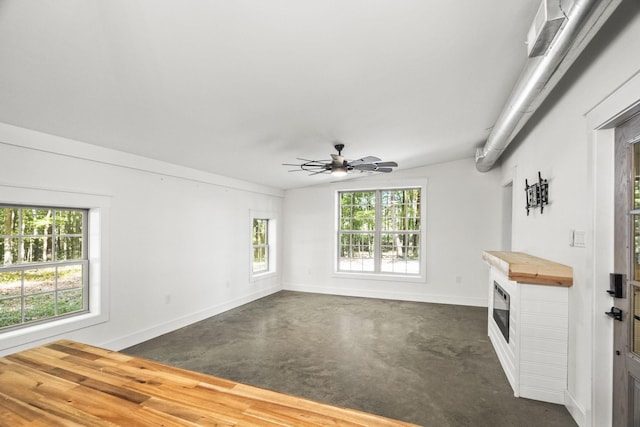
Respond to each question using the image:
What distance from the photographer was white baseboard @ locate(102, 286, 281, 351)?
11.6 ft

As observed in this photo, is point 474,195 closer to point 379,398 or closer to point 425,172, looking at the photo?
point 425,172

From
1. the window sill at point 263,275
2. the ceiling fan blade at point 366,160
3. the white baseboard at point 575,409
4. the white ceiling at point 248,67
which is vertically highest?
the white ceiling at point 248,67

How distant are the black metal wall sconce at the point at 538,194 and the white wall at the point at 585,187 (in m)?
0.08

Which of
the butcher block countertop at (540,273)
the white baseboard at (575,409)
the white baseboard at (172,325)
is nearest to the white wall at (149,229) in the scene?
the white baseboard at (172,325)

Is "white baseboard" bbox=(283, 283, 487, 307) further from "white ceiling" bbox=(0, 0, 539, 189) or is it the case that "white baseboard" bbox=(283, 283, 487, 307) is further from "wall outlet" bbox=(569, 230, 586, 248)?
"wall outlet" bbox=(569, 230, 586, 248)

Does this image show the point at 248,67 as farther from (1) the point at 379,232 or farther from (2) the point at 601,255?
(1) the point at 379,232

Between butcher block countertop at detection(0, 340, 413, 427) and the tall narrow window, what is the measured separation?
4951 mm

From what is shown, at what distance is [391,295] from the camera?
6.17 m

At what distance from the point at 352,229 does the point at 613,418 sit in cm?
504

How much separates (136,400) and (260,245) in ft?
17.9

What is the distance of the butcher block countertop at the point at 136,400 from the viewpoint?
3.17 feet

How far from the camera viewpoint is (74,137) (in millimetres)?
3045

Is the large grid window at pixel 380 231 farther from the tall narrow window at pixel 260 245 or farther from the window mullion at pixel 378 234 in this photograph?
the tall narrow window at pixel 260 245

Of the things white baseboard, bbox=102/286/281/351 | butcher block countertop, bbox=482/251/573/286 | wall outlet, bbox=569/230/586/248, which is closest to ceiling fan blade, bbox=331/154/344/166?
butcher block countertop, bbox=482/251/573/286
